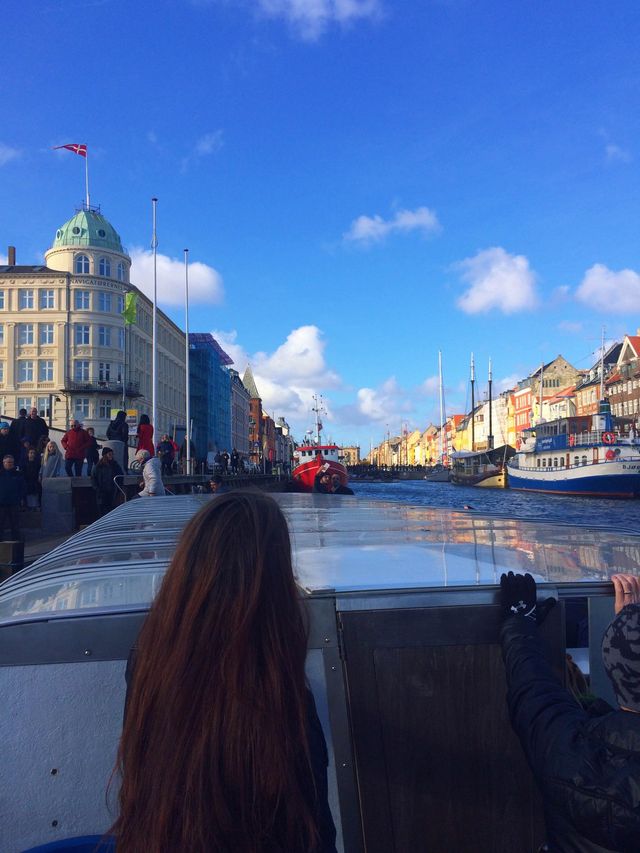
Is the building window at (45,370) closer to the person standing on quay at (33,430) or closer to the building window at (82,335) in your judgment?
the building window at (82,335)

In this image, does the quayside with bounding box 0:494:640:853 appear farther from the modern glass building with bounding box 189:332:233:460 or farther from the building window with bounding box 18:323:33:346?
the modern glass building with bounding box 189:332:233:460

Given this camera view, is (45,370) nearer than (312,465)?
No

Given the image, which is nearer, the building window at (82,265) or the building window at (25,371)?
the building window at (25,371)

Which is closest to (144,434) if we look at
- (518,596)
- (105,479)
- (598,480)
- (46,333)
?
(105,479)

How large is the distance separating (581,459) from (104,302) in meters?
36.6

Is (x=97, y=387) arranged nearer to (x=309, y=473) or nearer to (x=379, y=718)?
(x=309, y=473)

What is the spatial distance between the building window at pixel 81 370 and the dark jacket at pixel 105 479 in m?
44.2

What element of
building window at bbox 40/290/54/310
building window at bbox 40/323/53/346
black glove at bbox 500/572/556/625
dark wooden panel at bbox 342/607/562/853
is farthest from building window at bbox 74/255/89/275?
black glove at bbox 500/572/556/625

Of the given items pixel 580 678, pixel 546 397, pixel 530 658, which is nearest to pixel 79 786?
pixel 530 658

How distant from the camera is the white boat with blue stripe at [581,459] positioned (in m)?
40.7

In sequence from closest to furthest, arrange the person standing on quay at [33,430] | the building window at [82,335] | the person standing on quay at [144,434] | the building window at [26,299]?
the person standing on quay at [33,430], the person standing on quay at [144,434], the building window at [26,299], the building window at [82,335]

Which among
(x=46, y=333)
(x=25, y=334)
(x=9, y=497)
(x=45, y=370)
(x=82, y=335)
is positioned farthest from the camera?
(x=82, y=335)

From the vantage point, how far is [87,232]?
185ft

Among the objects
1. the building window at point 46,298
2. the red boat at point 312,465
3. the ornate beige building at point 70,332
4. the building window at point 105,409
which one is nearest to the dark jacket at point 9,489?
the red boat at point 312,465
